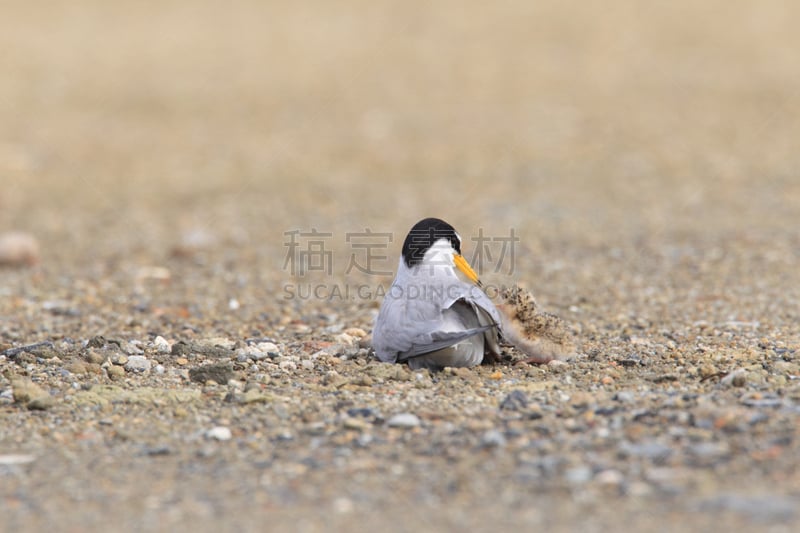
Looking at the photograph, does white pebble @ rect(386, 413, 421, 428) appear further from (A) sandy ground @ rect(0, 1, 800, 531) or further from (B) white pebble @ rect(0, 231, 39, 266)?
(B) white pebble @ rect(0, 231, 39, 266)

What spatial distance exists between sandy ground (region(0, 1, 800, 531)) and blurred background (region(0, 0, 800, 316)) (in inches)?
2.3

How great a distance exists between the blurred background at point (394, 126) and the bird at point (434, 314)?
8.19ft

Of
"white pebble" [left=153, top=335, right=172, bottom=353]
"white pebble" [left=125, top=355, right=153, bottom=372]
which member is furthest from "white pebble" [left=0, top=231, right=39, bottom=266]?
"white pebble" [left=125, top=355, right=153, bottom=372]

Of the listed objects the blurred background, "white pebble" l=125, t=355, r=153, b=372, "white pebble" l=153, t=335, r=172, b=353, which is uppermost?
the blurred background

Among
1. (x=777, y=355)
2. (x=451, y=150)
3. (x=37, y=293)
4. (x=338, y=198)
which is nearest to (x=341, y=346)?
(x=777, y=355)

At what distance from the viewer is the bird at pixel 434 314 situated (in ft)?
16.6

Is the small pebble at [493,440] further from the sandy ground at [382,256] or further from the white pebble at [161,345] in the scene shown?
the white pebble at [161,345]

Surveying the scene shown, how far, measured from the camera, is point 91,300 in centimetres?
761

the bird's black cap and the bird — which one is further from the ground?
the bird's black cap

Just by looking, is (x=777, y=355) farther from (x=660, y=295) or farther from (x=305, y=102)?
(x=305, y=102)

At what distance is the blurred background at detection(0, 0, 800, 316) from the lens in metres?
10.4

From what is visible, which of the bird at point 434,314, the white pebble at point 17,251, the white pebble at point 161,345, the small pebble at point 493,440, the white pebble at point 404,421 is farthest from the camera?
the white pebble at point 17,251

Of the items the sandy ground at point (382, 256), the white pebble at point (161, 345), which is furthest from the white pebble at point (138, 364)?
the white pebble at point (161, 345)

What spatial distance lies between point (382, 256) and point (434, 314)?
4.42 metres
